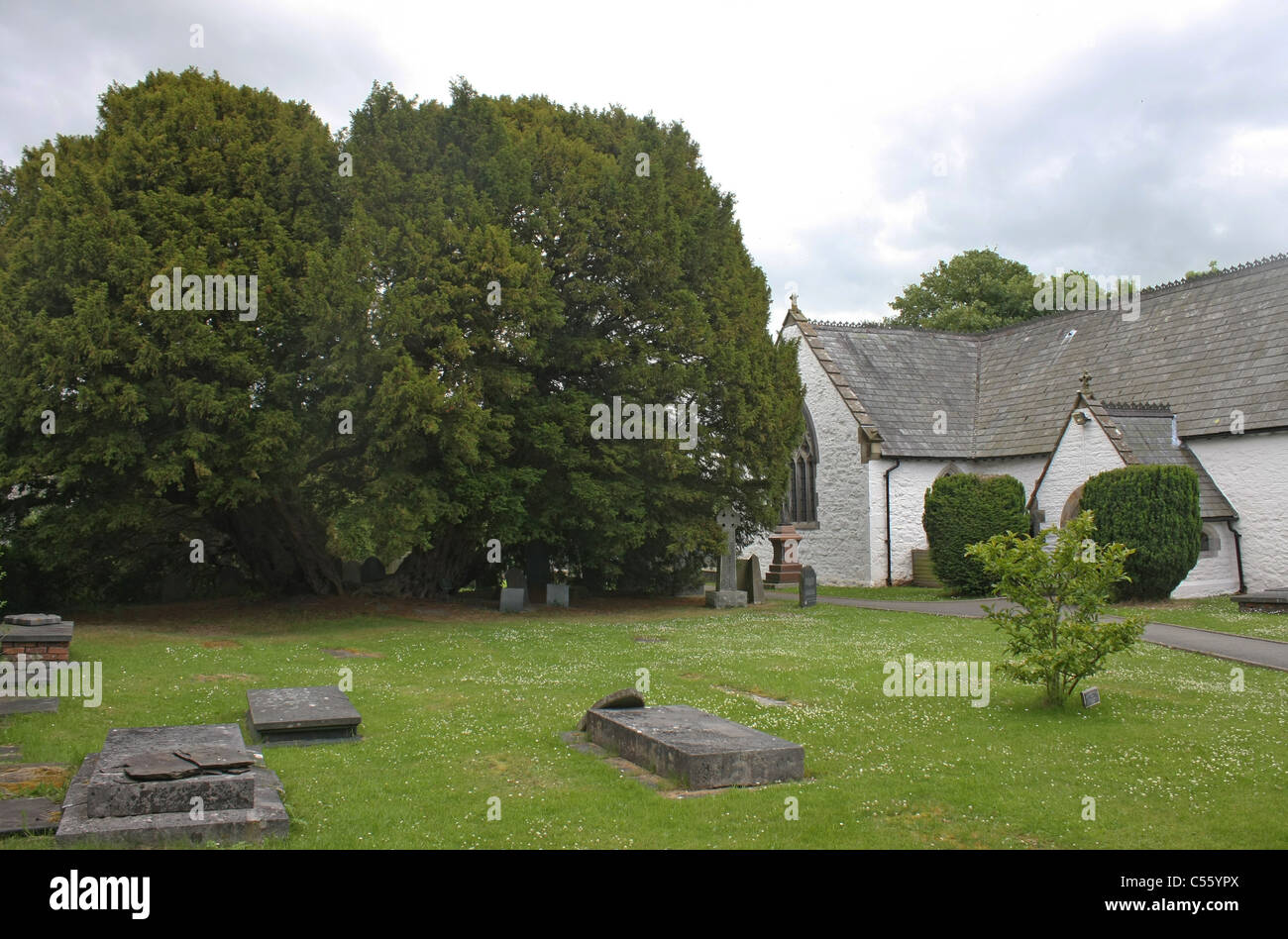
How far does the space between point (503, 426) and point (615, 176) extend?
642 centimetres

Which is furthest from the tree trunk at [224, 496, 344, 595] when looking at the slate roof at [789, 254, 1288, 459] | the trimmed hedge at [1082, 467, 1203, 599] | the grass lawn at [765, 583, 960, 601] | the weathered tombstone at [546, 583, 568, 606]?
the trimmed hedge at [1082, 467, 1203, 599]

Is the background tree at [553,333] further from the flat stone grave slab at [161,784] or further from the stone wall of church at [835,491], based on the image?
the flat stone grave slab at [161,784]

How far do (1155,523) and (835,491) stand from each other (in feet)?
34.8

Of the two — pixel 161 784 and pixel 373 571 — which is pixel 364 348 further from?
pixel 161 784

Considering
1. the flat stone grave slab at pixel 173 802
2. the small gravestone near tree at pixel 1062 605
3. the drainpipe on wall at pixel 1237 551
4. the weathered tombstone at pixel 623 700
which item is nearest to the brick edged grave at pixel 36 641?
the flat stone grave slab at pixel 173 802

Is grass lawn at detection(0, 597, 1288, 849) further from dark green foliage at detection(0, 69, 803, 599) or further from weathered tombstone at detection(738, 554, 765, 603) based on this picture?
weathered tombstone at detection(738, 554, 765, 603)

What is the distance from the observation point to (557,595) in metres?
23.0

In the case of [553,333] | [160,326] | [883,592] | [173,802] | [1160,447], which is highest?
[553,333]

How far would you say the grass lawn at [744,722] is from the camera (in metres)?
6.32

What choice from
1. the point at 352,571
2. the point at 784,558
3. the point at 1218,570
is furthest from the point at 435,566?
the point at 1218,570

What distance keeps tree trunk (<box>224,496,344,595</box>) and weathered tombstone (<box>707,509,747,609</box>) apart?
8605 mm

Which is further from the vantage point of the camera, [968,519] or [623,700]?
[968,519]

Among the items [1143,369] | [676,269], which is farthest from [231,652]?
[1143,369]

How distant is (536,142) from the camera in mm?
22000
